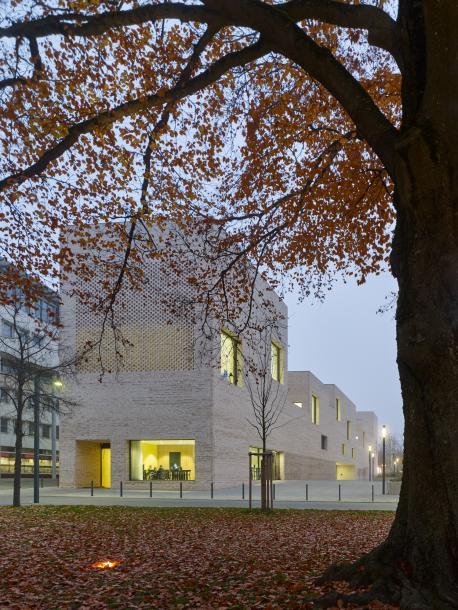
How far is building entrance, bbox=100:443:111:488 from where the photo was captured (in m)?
37.5

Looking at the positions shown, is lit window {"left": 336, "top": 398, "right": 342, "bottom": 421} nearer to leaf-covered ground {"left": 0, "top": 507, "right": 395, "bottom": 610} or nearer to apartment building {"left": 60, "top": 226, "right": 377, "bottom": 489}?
apartment building {"left": 60, "top": 226, "right": 377, "bottom": 489}

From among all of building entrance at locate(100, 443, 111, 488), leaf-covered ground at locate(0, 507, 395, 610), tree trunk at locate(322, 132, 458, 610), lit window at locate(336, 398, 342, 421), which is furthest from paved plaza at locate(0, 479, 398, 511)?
lit window at locate(336, 398, 342, 421)

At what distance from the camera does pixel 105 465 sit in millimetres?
37750

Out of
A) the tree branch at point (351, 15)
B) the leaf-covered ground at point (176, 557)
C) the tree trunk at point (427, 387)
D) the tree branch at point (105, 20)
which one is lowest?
the leaf-covered ground at point (176, 557)

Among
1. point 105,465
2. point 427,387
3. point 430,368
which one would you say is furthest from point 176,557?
point 105,465

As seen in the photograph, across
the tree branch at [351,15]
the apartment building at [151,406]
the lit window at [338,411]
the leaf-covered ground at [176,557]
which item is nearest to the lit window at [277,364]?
the apartment building at [151,406]

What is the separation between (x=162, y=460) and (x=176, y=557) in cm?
2639

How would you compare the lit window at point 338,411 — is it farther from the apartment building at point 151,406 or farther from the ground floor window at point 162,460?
the ground floor window at point 162,460

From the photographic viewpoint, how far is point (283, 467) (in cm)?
5288

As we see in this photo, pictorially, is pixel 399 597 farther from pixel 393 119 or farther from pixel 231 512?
pixel 231 512

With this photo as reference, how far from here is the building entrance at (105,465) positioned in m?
37.5

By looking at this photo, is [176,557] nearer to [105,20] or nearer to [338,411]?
[105,20]

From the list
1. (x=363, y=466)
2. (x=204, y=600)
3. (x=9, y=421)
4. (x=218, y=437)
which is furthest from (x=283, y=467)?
(x=363, y=466)

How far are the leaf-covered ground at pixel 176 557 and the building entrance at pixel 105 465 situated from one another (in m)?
20.6
